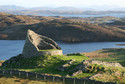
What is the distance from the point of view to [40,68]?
33469 mm

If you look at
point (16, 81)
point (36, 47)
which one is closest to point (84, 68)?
point (16, 81)

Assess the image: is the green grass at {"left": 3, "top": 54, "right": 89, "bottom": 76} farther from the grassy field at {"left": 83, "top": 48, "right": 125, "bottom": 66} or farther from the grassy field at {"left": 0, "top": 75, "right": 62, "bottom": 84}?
the grassy field at {"left": 83, "top": 48, "right": 125, "bottom": 66}

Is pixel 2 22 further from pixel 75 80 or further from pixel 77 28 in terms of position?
pixel 75 80

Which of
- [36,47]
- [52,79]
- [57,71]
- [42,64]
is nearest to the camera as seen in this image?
[52,79]

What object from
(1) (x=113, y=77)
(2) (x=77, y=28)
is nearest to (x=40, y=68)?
(1) (x=113, y=77)

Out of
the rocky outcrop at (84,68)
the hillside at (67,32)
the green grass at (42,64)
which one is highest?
the rocky outcrop at (84,68)

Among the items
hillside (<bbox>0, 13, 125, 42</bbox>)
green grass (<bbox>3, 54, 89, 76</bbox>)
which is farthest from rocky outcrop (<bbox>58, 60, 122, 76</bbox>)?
hillside (<bbox>0, 13, 125, 42</bbox>)

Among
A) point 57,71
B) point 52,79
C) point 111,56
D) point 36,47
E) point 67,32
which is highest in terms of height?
point 36,47

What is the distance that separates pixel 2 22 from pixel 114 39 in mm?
99862

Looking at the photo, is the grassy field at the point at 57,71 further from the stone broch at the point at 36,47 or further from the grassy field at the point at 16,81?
the grassy field at the point at 16,81

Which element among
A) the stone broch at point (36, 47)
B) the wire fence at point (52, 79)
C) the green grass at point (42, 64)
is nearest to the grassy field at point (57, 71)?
the green grass at point (42, 64)

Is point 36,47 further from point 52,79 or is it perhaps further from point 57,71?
point 52,79

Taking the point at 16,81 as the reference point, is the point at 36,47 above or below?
above

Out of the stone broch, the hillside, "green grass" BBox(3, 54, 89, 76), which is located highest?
the stone broch
